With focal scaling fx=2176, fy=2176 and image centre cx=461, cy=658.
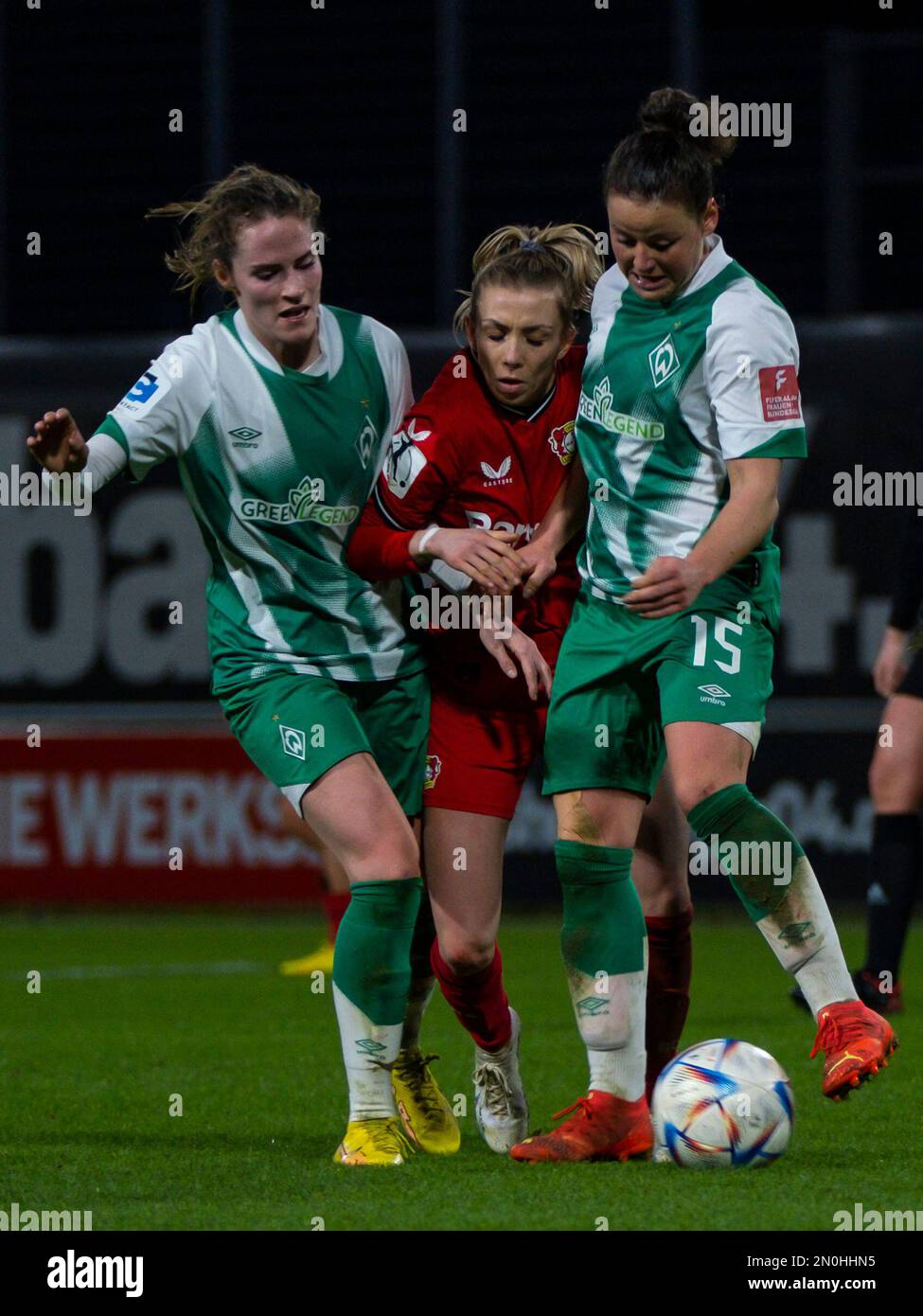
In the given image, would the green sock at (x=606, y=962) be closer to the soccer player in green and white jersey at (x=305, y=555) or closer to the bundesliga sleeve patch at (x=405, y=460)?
the soccer player in green and white jersey at (x=305, y=555)

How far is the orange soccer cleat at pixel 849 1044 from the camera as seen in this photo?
13.1ft

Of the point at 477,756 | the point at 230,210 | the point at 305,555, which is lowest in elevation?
the point at 477,756

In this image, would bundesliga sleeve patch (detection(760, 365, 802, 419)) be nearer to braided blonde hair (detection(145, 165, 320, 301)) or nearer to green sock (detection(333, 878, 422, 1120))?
braided blonde hair (detection(145, 165, 320, 301))

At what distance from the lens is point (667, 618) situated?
435 centimetres

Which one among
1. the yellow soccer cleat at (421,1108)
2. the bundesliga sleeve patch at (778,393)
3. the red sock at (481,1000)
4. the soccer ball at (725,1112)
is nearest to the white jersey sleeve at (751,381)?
the bundesliga sleeve patch at (778,393)

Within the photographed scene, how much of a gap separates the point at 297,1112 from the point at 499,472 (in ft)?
5.62

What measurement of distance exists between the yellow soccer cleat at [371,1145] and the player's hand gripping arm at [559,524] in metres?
1.13

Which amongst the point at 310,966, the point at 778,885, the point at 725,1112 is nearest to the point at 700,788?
the point at 778,885

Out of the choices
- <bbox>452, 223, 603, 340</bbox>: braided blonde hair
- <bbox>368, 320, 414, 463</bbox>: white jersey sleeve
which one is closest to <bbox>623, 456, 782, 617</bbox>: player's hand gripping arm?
<bbox>452, 223, 603, 340</bbox>: braided blonde hair

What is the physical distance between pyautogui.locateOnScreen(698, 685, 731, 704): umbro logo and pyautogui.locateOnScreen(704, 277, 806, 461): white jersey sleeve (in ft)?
1.47

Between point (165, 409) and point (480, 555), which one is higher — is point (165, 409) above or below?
above

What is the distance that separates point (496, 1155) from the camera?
4656 millimetres

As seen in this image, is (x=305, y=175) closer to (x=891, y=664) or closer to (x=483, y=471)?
(x=891, y=664)

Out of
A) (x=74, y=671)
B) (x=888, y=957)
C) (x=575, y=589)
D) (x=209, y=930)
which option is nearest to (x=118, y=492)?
(x=74, y=671)
